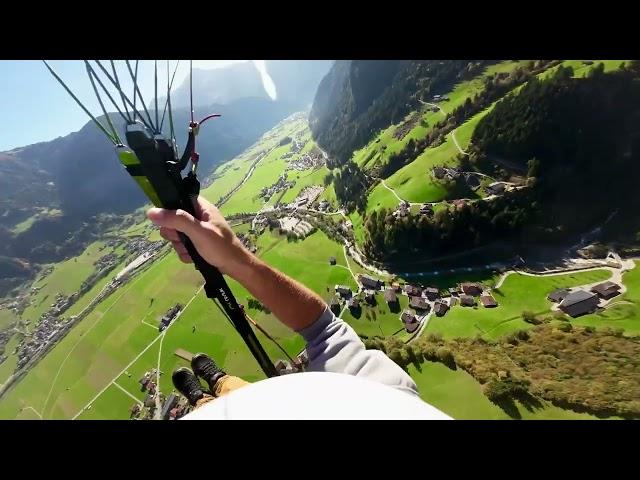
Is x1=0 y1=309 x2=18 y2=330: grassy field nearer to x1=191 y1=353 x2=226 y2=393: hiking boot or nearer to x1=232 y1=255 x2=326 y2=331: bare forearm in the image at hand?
x1=191 y1=353 x2=226 y2=393: hiking boot

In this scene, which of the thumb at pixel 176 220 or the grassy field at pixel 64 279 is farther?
the grassy field at pixel 64 279

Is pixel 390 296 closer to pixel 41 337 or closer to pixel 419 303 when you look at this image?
pixel 419 303

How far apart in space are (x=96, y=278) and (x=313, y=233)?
39.9m

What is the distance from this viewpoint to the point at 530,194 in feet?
87.2

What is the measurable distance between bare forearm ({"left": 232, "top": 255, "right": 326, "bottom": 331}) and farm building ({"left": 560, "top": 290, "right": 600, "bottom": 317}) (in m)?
20.7

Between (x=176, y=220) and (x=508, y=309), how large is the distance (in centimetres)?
2093

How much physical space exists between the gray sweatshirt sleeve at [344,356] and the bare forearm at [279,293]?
0.08 meters

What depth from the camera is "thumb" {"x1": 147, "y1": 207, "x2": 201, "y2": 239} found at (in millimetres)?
2145

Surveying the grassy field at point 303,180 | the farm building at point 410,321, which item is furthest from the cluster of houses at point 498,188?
the grassy field at point 303,180

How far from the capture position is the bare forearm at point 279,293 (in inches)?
88.1

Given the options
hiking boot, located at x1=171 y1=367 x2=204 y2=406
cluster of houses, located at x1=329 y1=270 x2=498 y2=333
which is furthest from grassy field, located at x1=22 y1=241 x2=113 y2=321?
hiking boot, located at x1=171 y1=367 x2=204 y2=406

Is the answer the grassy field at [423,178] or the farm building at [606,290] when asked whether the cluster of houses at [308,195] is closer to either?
the grassy field at [423,178]
